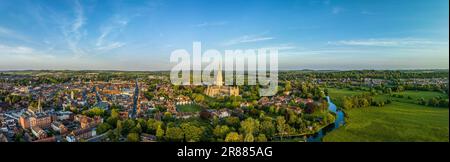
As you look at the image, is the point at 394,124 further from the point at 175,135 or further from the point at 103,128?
the point at 103,128

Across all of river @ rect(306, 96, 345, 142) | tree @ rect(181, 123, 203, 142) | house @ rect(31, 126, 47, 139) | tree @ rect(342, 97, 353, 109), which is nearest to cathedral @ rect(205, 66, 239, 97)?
tree @ rect(342, 97, 353, 109)

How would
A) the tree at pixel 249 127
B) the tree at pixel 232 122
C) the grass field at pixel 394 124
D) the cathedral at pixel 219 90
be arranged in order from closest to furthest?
the grass field at pixel 394 124, the tree at pixel 249 127, the tree at pixel 232 122, the cathedral at pixel 219 90

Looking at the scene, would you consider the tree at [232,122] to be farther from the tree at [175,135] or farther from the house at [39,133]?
the house at [39,133]

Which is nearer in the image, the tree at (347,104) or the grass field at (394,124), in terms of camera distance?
the grass field at (394,124)

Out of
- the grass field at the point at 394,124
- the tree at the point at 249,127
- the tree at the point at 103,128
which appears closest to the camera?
the grass field at the point at 394,124

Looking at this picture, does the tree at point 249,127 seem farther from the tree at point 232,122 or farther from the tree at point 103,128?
the tree at point 103,128

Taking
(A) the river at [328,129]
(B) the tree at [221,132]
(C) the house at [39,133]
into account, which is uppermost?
(B) the tree at [221,132]

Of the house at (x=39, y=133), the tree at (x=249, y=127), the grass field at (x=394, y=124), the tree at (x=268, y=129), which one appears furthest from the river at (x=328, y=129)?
the house at (x=39, y=133)

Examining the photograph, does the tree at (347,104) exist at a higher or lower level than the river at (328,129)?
higher
